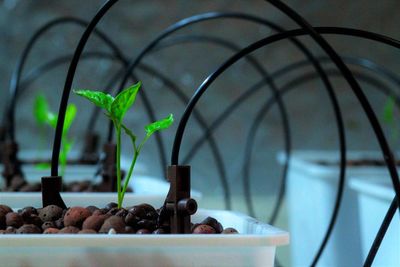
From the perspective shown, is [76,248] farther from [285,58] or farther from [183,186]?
[285,58]

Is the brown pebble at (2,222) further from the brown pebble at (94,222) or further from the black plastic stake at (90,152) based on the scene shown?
the black plastic stake at (90,152)

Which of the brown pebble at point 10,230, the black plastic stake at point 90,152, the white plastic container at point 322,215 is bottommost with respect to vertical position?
the white plastic container at point 322,215

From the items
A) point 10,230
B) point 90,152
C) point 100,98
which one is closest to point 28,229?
point 10,230

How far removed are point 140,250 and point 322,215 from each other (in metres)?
0.79

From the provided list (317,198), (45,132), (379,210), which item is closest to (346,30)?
(379,210)

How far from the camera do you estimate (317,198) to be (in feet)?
3.86

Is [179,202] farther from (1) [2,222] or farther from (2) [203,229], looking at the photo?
(1) [2,222]

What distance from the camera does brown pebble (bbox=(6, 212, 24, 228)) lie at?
0.49 meters

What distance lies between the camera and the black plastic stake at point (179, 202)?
0.45 m

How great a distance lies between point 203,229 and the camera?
47 cm

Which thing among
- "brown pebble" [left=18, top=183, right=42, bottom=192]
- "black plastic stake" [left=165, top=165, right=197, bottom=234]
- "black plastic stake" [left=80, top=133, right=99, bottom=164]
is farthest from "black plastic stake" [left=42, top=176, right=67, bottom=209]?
"black plastic stake" [left=80, top=133, right=99, bottom=164]

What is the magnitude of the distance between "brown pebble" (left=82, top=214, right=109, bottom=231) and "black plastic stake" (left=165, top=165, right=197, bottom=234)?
48 millimetres

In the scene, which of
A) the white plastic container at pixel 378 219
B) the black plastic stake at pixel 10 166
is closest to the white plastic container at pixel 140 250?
the white plastic container at pixel 378 219

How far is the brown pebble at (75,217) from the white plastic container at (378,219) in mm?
417
